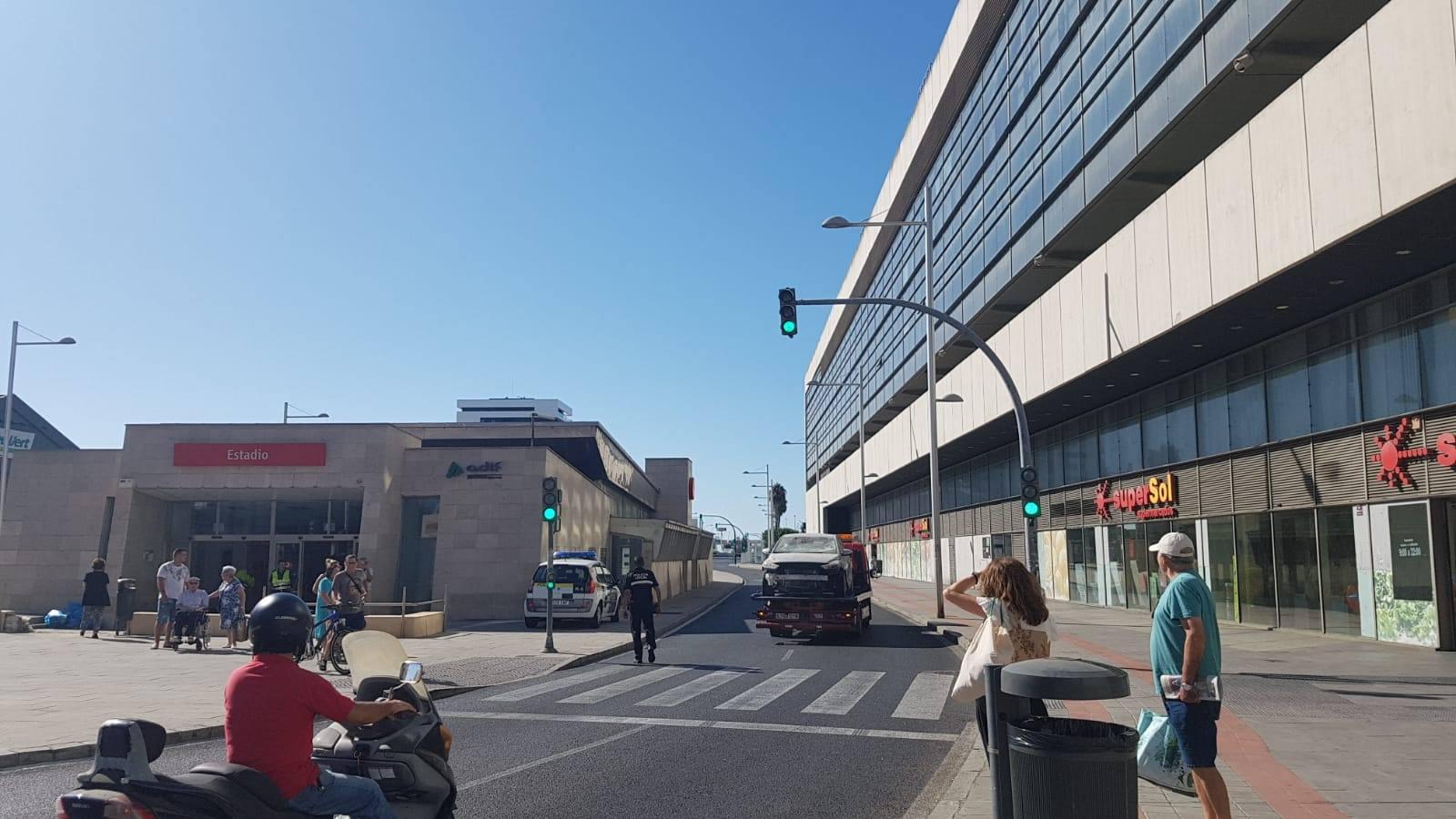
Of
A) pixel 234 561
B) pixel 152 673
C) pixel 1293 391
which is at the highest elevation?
pixel 1293 391

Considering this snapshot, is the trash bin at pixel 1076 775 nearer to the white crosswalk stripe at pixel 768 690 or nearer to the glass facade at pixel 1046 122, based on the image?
the white crosswalk stripe at pixel 768 690

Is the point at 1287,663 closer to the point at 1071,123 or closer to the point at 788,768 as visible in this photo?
the point at 788,768

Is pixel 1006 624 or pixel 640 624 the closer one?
pixel 1006 624

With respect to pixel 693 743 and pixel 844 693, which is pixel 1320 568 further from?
pixel 693 743

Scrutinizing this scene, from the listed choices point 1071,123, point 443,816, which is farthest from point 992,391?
point 443,816

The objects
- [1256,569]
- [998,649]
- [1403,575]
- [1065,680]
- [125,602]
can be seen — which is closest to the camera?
[1065,680]

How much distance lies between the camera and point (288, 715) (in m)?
4.17

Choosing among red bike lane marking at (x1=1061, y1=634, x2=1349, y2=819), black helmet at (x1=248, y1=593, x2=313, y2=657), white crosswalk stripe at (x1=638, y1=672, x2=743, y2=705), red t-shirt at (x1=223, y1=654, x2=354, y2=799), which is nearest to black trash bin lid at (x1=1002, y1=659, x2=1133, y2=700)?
red bike lane marking at (x1=1061, y1=634, x2=1349, y2=819)

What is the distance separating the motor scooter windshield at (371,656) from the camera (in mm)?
5395

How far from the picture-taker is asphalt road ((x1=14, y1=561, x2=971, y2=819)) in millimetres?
7281

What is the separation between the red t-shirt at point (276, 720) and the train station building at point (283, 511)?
25415 millimetres

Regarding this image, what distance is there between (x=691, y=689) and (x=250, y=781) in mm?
10001

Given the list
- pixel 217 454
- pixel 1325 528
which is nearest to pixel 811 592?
pixel 1325 528

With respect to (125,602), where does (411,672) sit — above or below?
above
